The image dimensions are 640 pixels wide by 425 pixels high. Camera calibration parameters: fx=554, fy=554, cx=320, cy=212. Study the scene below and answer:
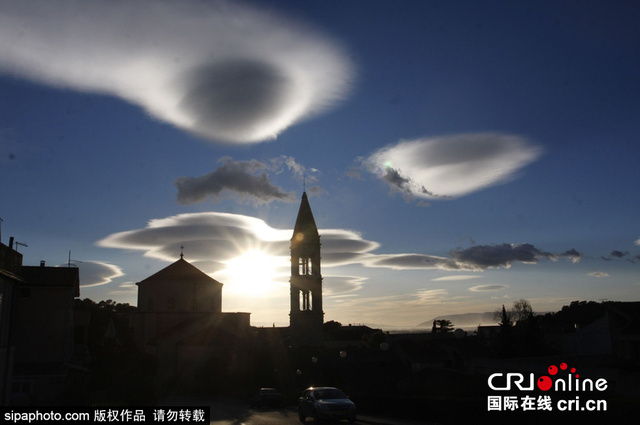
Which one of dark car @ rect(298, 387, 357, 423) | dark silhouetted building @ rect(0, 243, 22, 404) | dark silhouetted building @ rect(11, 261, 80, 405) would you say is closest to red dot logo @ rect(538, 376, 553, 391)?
dark car @ rect(298, 387, 357, 423)

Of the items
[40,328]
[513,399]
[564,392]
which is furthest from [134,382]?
[564,392]

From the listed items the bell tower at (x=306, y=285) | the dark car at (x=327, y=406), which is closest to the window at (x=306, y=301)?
the bell tower at (x=306, y=285)

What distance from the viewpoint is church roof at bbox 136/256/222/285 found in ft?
231

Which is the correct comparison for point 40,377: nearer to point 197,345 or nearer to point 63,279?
point 63,279

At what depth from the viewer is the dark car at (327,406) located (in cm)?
2347

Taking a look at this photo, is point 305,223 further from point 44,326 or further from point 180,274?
point 44,326

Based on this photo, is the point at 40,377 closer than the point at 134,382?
No

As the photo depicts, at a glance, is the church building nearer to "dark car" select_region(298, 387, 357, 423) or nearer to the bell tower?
the bell tower

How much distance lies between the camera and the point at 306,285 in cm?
6088

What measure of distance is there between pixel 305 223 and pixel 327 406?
3874 cm

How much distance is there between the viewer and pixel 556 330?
91875 mm

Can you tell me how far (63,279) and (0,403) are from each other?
46.8 ft

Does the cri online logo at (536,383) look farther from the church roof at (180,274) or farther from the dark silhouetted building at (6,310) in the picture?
the church roof at (180,274)

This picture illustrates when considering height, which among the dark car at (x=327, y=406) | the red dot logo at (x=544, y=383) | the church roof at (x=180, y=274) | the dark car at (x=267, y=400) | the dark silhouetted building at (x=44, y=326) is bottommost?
the dark car at (x=267, y=400)
